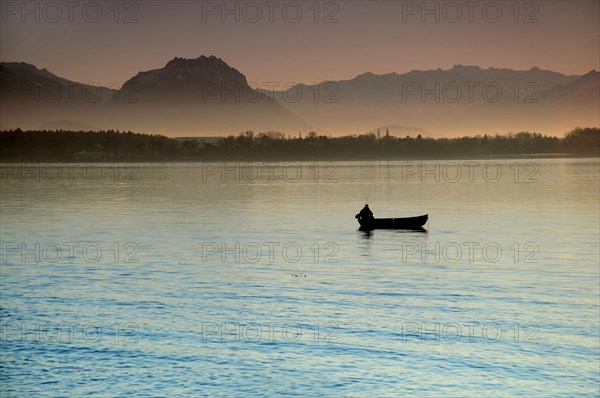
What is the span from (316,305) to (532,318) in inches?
385

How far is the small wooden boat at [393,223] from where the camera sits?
72312 mm

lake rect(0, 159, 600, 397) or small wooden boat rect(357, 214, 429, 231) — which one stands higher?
small wooden boat rect(357, 214, 429, 231)

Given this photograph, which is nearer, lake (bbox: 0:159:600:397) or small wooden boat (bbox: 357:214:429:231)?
lake (bbox: 0:159:600:397)

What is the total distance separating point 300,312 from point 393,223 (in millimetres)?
41481

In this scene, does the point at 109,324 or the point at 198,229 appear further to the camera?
the point at 198,229

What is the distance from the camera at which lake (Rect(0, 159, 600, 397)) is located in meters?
24.8

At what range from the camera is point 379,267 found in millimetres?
49094

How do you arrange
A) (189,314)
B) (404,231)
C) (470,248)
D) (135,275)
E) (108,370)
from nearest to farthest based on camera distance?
(108,370) → (189,314) → (135,275) → (470,248) → (404,231)

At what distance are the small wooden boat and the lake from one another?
175 centimetres

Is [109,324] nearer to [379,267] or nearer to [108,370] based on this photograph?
[108,370]

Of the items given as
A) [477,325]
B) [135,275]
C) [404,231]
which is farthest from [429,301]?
[404,231]

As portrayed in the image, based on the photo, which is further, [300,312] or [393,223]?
[393,223]

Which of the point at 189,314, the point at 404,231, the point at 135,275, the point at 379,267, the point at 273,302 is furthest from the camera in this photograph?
the point at 404,231

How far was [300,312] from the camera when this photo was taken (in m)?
34.1
